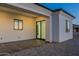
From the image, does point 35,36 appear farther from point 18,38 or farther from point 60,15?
point 60,15

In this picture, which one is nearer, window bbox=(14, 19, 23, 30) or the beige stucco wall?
the beige stucco wall

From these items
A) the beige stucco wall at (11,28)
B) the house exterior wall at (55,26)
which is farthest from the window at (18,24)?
the house exterior wall at (55,26)

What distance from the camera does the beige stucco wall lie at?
912 cm

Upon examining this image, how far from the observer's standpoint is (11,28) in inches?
387

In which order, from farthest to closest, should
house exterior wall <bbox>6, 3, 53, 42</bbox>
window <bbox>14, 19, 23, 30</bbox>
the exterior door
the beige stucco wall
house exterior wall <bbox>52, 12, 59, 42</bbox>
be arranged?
the exterior door
window <bbox>14, 19, 23, 30</bbox>
house exterior wall <bbox>52, 12, 59, 42</bbox>
the beige stucco wall
house exterior wall <bbox>6, 3, 53, 42</bbox>

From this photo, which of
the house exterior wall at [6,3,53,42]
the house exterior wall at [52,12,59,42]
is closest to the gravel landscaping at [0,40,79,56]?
the house exterior wall at [6,3,53,42]

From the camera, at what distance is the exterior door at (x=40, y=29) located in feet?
39.7

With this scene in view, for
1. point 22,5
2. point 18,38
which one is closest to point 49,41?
point 18,38

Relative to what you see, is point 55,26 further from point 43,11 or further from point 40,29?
point 40,29

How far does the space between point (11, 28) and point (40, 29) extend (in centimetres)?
361

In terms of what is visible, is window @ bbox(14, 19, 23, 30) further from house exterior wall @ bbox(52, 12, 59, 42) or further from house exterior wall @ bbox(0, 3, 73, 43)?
house exterior wall @ bbox(52, 12, 59, 42)

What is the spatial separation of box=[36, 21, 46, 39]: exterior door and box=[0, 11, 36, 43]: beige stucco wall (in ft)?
A: 2.10

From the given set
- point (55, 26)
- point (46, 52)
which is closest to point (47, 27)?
point (55, 26)

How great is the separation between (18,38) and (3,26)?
2.06 m
